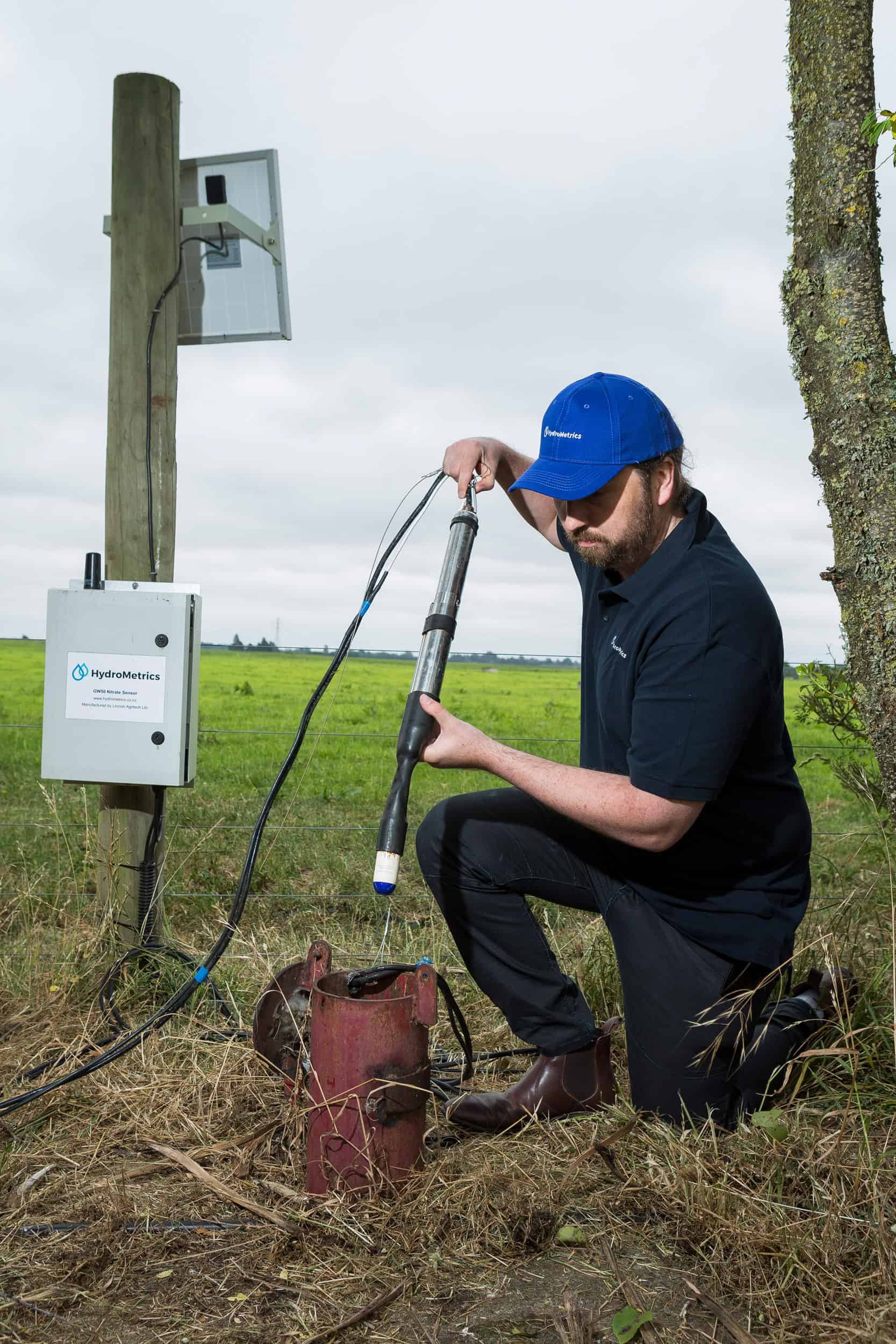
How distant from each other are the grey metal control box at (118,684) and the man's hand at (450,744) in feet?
4.27

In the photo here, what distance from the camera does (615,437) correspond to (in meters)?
2.63

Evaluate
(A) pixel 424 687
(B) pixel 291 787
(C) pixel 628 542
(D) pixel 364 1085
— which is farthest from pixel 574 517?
(B) pixel 291 787

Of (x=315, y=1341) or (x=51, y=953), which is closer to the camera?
(x=315, y=1341)

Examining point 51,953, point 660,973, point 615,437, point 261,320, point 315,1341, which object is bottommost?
point 315,1341

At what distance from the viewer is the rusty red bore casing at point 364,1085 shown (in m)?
2.42

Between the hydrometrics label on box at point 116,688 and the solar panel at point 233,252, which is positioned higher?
the solar panel at point 233,252

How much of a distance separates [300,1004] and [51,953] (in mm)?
1274

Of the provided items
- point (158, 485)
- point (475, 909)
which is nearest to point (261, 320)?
point (158, 485)

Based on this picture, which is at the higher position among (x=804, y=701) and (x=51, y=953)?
(x=804, y=701)

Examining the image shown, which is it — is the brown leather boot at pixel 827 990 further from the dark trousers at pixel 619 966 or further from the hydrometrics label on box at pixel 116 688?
the hydrometrics label on box at pixel 116 688

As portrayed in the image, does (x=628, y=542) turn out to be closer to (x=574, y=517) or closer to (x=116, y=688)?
(x=574, y=517)

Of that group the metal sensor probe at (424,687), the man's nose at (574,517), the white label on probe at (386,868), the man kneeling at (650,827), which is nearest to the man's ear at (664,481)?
the man kneeling at (650,827)

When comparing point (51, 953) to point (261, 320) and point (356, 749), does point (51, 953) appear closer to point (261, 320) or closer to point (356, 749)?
point (261, 320)

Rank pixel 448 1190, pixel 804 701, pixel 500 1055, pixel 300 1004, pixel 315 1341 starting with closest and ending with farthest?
1. pixel 315 1341
2. pixel 448 1190
3. pixel 300 1004
4. pixel 500 1055
5. pixel 804 701
